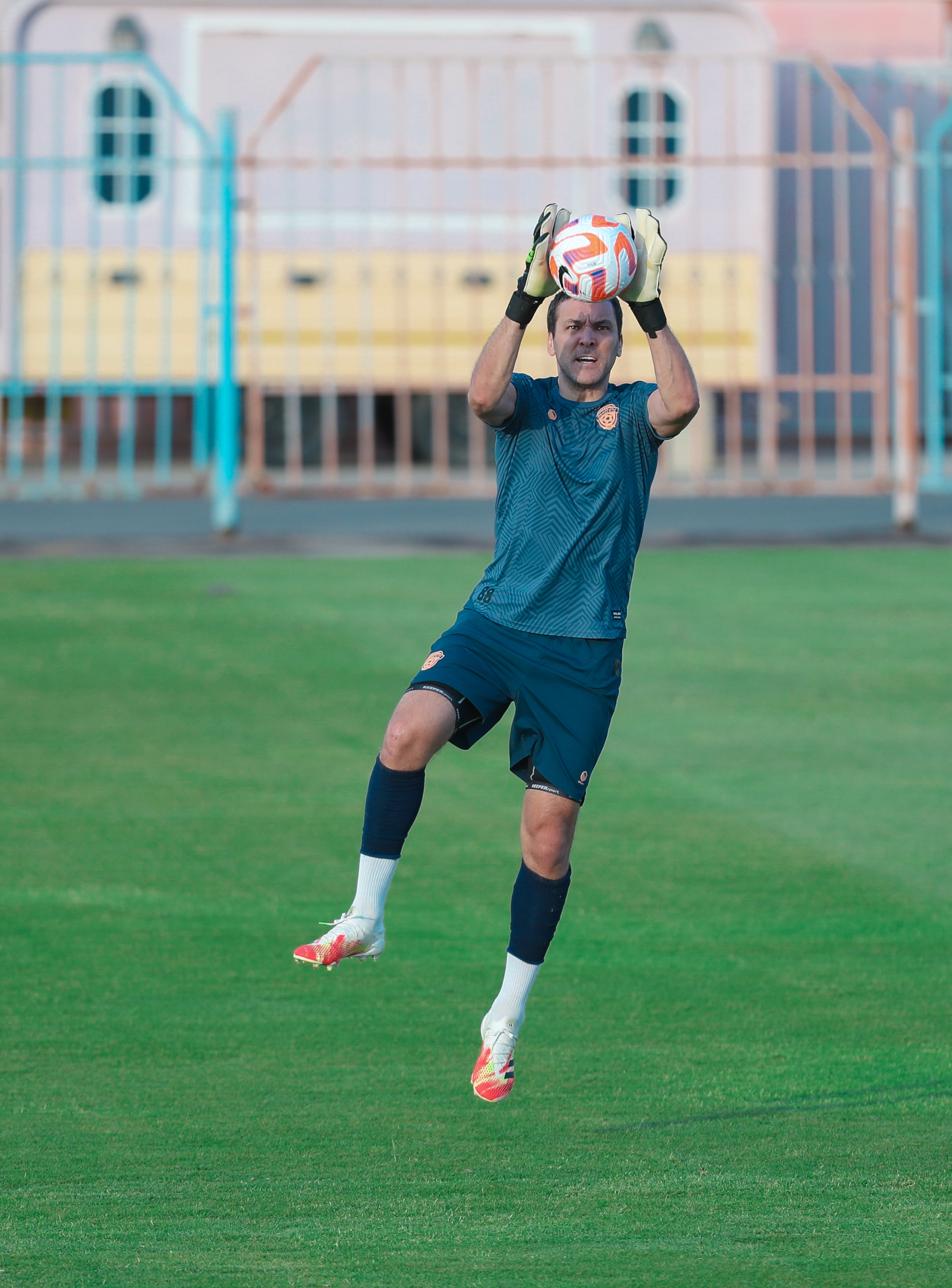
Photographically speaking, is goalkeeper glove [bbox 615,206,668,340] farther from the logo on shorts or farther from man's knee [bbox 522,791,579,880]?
man's knee [bbox 522,791,579,880]

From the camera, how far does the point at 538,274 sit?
214 inches

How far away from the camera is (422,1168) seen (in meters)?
4.89

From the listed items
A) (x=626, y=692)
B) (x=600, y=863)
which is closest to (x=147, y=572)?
(x=626, y=692)

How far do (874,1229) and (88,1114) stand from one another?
6.37ft

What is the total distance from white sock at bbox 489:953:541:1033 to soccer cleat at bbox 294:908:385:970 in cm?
34

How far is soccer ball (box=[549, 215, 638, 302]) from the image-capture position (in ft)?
17.3

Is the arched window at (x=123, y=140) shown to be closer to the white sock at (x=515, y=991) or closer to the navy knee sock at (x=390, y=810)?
the navy knee sock at (x=390, y=810)

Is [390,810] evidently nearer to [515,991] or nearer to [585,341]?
[515,991]

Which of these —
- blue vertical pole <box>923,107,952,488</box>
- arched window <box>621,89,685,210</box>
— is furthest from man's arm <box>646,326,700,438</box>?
arched window <box>621,89,685,210</box>

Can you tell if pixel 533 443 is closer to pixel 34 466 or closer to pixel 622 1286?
pixel 622 1286

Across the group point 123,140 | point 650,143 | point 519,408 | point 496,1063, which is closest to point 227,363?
point 123,140

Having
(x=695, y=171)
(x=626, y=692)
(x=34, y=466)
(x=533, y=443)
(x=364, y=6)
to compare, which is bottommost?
(x=626, y=692)

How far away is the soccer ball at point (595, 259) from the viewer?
5.26 metres

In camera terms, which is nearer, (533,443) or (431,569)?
(533,443)
